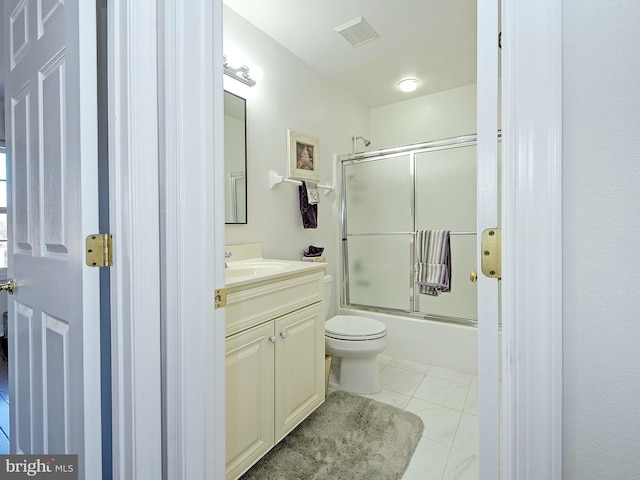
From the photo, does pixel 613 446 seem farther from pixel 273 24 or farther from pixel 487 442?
pixel 273 24

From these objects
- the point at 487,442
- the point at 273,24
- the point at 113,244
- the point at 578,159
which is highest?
the point at 273,24

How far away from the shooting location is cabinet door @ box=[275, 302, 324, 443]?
1.47 meters

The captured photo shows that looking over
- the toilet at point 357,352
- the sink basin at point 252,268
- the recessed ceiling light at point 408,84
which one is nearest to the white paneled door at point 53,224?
the sink basin at point 252,268

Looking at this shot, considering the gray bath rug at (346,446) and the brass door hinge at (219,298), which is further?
the gray bath rug at (346,446)

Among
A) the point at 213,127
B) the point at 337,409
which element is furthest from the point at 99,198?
the point at 337,409

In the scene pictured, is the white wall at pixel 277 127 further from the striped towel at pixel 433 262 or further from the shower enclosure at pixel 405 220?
the striped towel at pixel 433 262

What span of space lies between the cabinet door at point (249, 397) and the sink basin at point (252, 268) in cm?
37

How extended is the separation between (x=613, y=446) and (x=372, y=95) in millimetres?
3182

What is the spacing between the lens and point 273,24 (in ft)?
6.59

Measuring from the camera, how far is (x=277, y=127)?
2.24 m

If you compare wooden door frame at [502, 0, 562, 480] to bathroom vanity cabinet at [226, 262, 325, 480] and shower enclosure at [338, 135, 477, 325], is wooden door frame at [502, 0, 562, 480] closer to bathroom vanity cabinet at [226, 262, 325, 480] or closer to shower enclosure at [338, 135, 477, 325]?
bathroom vanity cabinet at [226, 262, 325, 480]

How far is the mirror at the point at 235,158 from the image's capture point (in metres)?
1.90

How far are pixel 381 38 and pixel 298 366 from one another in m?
2.19

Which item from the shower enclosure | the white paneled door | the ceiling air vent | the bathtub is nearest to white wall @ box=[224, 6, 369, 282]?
the shower enclosure
